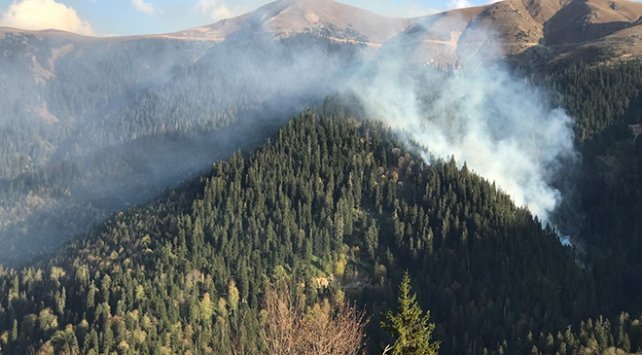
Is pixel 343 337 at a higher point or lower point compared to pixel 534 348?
higher

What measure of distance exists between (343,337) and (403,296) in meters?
10.3

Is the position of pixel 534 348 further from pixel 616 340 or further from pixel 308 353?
pixel 308 353

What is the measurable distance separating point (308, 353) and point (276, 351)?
3690 millimetres

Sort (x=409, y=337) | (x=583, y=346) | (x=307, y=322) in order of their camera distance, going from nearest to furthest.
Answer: (x=409, y=337) → (x=307, y=322) → (x=583, y=346)

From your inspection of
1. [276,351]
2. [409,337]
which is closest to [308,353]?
[276,351]

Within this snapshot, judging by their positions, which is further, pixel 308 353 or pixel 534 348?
pixel 534 348

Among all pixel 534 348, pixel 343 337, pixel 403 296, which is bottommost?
pixel 534 348

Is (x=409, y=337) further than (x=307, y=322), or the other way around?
(x=307, y=322)

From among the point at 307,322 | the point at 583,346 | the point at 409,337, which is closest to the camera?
the point at 409,337

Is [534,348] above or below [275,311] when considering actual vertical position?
below

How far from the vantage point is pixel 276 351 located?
79500 mm

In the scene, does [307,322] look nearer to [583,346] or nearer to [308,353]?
[308,353]

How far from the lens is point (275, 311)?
85625 millimetres

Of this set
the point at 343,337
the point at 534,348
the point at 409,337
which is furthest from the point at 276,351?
the point at 534,348
